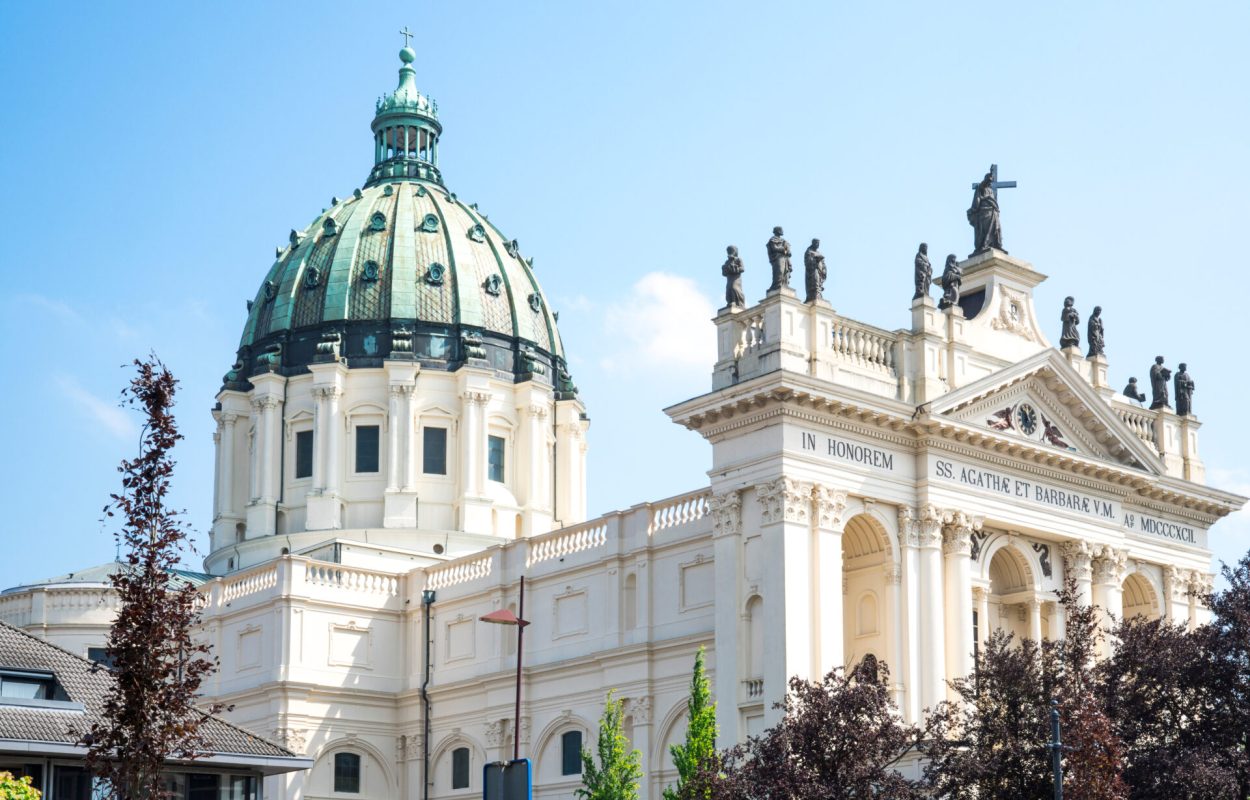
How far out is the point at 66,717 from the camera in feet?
119

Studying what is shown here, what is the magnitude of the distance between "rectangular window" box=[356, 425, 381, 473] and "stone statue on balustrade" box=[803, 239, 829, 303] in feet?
97.8

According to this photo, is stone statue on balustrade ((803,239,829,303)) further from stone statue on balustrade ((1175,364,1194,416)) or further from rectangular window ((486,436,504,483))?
rectangular window ((486,436,504,483))

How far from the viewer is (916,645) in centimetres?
4766

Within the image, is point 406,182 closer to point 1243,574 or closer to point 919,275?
point 919,275

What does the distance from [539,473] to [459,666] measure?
1804 centimetres

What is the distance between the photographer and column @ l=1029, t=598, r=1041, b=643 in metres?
52.0

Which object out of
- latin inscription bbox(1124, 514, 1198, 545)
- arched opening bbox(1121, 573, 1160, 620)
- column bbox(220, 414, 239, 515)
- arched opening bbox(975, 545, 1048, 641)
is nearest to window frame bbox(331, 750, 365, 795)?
column bbox(220, 414, 239, 515)

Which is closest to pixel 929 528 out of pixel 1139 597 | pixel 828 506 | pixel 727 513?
pixel 828 506

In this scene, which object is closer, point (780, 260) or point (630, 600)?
point (780, 260)

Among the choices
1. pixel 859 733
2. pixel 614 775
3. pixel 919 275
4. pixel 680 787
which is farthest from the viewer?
pixel 919 275

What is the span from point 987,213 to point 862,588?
11800 mm

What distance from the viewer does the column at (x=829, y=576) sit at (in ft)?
151

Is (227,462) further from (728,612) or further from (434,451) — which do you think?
(728,612)

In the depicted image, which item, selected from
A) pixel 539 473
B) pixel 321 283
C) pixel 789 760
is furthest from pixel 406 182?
pixel 789 760
